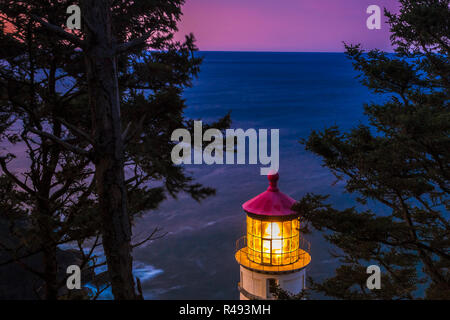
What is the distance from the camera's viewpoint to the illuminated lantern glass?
392 inches

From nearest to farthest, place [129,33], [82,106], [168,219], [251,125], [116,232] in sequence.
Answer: [116,232] < [82,106] < [129,33] < [168,219] < [251,125]

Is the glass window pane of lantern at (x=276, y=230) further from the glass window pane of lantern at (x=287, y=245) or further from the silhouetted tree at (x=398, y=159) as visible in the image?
the silhouetted tree at (x=398, y=159)

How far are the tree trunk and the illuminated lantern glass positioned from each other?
6.06 m

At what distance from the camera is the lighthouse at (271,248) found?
973cm

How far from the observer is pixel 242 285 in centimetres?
1067

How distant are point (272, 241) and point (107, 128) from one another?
7073mm

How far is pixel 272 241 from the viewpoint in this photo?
32.7 feet

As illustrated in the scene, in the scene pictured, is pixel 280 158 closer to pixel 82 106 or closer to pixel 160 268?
pixel 160 268

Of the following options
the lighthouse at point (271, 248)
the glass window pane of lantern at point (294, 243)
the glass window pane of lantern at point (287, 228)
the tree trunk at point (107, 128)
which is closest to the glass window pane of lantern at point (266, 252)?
the lighthouse at point (271, 248)

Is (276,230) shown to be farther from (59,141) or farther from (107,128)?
(59,141)

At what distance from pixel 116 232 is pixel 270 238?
647 cm

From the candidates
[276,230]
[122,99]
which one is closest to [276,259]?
[276,230]

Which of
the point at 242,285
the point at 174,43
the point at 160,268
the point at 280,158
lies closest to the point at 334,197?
the point at 280,158

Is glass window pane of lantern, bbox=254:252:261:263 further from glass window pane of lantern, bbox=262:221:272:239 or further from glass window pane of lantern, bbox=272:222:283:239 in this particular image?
glass window pane of lantern, bbox=272:222:283:239
